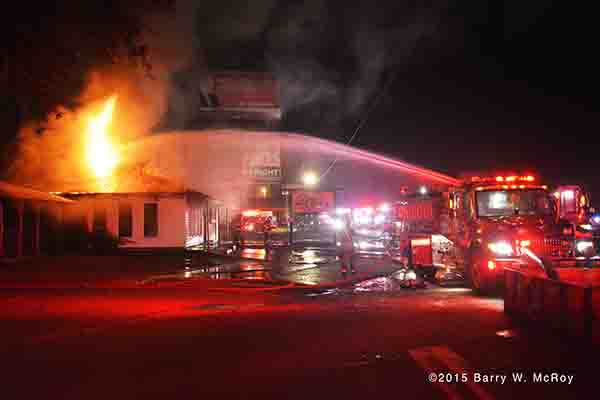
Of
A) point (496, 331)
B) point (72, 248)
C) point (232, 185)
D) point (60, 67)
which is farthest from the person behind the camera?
point (232, 185)

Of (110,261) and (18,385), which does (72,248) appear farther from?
(18,385)

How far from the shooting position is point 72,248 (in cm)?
2425

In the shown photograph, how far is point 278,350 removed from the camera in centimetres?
736

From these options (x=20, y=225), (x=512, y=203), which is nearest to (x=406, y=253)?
(x=512, y=203)

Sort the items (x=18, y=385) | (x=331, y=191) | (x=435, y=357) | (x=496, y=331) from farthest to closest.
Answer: (x=331, y=191)
(x=496, y=331)
(x=435, y=357)
(x=18, y=385)

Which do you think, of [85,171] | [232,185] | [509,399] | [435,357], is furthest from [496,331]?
[232,185]

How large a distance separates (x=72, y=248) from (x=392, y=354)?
66.7 ft

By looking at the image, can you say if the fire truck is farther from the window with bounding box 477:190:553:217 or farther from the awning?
the awning

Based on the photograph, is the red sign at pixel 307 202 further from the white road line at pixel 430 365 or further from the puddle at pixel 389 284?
the white road line at pixel 430 365

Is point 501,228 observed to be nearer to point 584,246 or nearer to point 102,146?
point 584,246

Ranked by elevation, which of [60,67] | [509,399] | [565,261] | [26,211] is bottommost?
[509,399]

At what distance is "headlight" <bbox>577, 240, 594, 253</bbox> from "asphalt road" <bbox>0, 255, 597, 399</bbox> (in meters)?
2.52

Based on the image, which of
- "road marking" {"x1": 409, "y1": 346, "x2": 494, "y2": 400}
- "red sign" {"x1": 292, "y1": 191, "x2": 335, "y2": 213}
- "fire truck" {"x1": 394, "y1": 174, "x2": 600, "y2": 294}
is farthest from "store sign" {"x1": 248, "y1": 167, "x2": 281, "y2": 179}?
"road marking" {"x1": 409, "y1": 346, "x2": 494, "y2": 400}

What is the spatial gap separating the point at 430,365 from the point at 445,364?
18 centimetres
